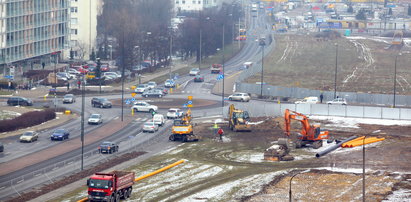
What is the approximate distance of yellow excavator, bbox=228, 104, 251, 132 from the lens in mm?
86062

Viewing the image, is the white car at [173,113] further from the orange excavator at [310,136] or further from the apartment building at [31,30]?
the apartment building at [31,30]

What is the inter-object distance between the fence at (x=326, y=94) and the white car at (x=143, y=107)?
73.1 feet

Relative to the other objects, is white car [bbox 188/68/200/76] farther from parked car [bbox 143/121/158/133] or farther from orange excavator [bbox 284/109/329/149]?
orange excavator [bbox 284/109/329/149]

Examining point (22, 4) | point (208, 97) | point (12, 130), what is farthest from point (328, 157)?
point (22, 4)

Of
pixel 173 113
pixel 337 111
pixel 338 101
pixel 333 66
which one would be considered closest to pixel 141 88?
pixel 173 113

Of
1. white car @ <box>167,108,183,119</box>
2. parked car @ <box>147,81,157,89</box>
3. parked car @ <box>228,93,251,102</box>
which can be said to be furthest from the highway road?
parked car @ <box>147,81,157,89</box>

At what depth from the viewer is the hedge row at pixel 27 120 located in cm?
8638

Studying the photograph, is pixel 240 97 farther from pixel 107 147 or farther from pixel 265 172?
pixel 265 172

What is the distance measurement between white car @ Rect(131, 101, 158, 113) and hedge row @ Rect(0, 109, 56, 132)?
10398mm

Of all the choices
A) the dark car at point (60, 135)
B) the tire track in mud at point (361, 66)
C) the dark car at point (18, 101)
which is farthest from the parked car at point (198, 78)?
the dark car at point (60, 135)

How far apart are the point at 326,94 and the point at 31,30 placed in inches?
2025

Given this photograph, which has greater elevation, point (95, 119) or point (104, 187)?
point (95, 119)

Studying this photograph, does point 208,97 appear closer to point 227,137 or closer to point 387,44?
point 227,137

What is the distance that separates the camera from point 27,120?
8931 cm
